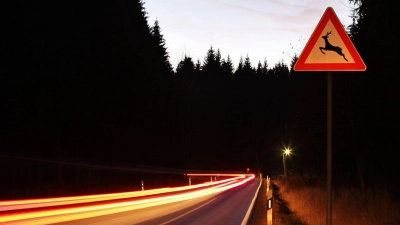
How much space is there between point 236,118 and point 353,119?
263ft

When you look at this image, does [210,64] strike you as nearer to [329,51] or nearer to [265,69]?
[265,69]

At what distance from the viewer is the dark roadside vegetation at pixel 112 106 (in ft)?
60.4

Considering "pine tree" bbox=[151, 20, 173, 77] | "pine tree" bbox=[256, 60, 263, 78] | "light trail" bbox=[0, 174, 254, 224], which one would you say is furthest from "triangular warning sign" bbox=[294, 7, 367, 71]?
"pine tree" bbox=[256, 60, 263, 78]

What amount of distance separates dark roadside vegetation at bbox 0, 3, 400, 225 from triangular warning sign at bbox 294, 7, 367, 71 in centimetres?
619

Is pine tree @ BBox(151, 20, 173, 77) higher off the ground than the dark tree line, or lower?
higher

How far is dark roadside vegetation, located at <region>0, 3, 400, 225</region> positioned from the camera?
725 inches

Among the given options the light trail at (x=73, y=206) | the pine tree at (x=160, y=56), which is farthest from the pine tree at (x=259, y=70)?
the light trail at (x=73, y=206)

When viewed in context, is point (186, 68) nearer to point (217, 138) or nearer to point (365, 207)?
point (217, 138)

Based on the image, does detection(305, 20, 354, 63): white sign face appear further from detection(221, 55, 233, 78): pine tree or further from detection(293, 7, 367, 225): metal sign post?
detection(221, 55, 233, 78): pine tree

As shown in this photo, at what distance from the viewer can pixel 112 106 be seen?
39438mm

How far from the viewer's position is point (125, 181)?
1666 inches

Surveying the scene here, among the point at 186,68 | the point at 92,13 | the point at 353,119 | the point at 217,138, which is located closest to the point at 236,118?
the point at 217,138

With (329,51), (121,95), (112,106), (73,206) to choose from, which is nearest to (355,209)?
(73,206)

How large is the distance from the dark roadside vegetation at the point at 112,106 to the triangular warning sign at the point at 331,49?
6185 millimetres
